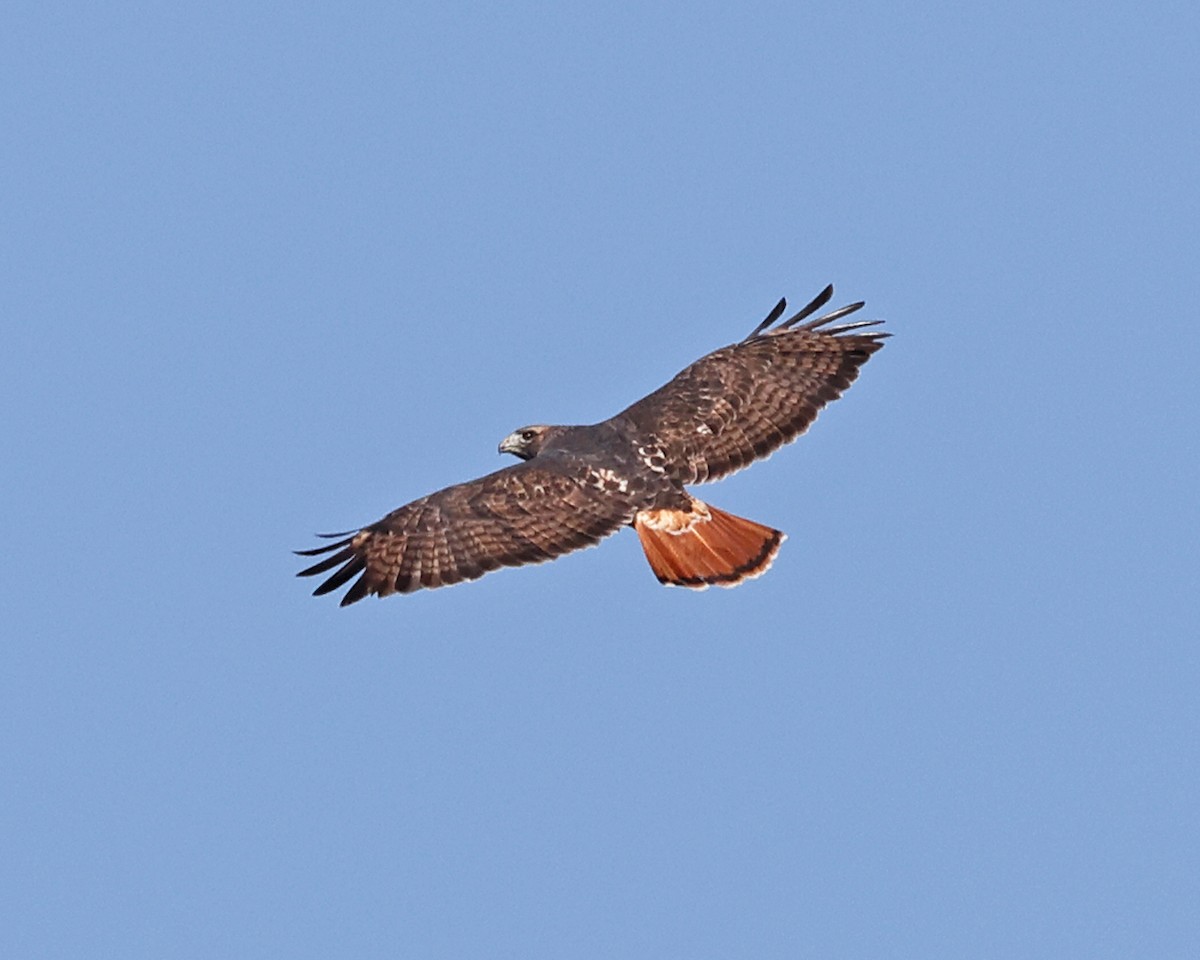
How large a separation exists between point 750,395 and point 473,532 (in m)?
2.50

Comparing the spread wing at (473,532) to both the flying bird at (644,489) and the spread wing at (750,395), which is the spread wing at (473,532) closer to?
the flying bird at (644,489)

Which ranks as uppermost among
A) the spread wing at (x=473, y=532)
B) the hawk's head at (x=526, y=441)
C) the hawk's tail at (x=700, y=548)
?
the hawk's head at (x=526, y=441)

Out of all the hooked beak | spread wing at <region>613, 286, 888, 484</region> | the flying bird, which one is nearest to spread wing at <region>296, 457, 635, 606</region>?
the flying bird

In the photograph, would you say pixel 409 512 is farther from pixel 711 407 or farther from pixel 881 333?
pixel 881 333

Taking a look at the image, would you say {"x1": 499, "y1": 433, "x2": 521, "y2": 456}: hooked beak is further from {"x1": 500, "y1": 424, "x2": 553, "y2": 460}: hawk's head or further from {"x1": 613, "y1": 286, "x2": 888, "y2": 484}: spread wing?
{"x1": 613, "y1": 286, "x2": 888, "y2": 484}: spread wing

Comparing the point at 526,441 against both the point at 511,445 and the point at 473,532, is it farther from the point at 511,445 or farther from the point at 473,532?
the point at 473,532

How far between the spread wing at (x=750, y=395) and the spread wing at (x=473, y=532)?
0.76 metres

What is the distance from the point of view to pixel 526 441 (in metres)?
15.4

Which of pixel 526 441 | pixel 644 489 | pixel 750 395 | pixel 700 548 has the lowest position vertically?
pixel 700 548

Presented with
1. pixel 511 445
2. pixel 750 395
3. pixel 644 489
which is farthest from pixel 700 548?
pixel 511 445

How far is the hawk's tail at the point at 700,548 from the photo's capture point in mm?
14391

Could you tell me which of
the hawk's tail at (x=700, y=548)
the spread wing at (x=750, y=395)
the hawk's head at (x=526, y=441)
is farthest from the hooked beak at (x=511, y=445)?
the hawk's tail at (x=700, y=548)

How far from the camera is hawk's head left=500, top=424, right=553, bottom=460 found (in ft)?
50.1

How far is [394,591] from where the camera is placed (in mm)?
Result: 13906
